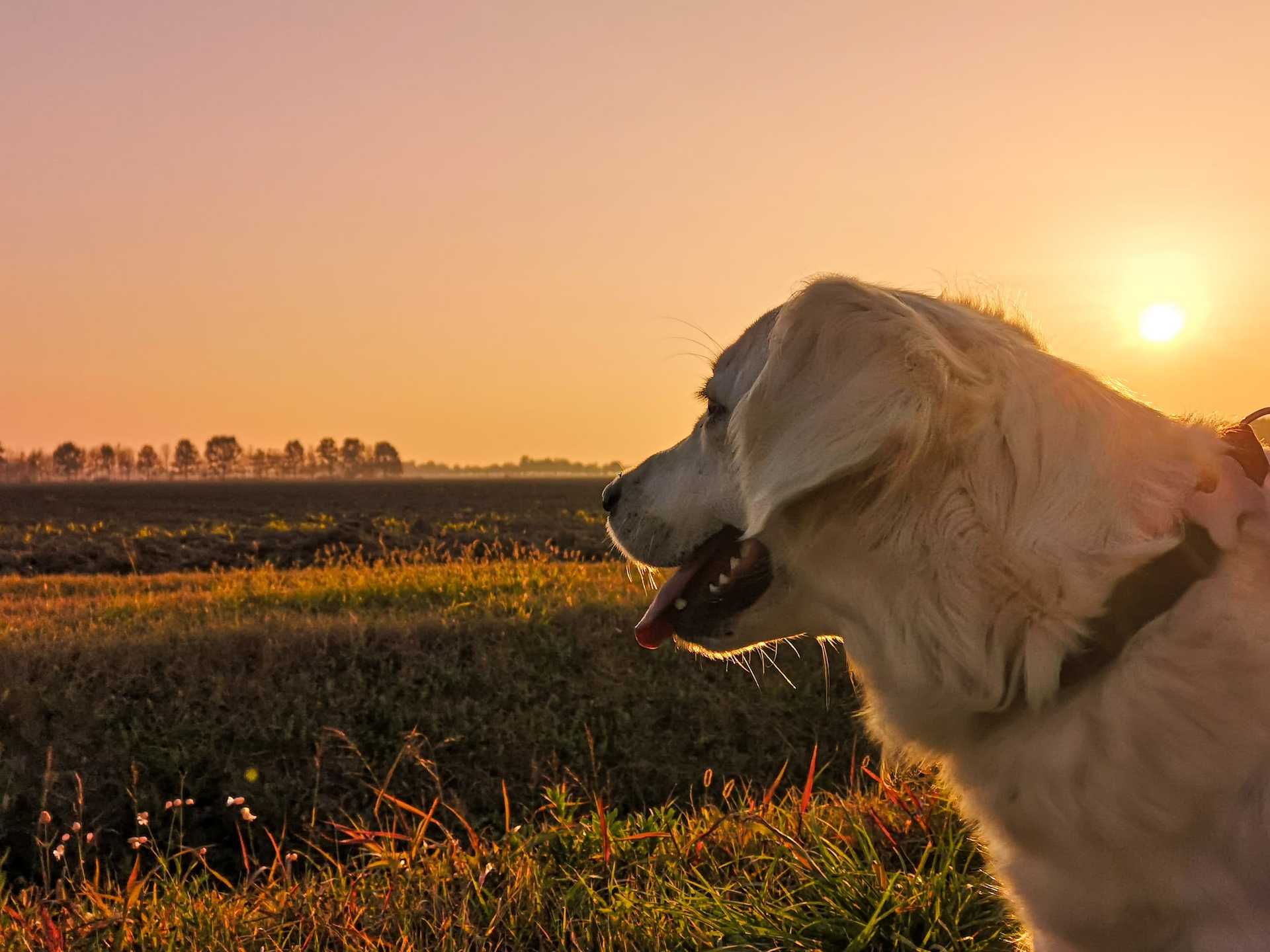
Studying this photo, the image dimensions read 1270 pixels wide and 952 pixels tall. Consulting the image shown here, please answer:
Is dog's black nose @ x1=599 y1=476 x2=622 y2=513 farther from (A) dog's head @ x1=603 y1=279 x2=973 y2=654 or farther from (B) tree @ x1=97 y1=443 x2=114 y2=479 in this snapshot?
(B) tree @ x1=97 y1=443 x2=114 y2=479

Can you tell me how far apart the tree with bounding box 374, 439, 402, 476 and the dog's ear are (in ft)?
634

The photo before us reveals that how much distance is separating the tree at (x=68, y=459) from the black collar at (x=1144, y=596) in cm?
17273

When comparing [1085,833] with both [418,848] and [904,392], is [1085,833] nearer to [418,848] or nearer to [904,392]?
[904,392]

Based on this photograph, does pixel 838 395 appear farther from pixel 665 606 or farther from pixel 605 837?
pixel 605 837

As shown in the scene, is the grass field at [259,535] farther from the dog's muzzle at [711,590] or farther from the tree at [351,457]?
the tree at [351,457]

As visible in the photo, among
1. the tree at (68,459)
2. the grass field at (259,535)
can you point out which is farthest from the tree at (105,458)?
the grass field at (259,535)

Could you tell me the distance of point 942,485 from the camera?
5.86 ft

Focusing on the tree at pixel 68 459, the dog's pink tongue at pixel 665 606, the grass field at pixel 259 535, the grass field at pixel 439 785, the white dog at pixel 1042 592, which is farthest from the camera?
the tree at pixel 68 459

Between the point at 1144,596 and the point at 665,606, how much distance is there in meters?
1.22

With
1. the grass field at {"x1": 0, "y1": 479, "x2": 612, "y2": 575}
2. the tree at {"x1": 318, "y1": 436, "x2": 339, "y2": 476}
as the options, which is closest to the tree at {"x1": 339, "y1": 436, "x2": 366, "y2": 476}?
the tree at {"x1": 318, "y1": 436, "x2": 339, "y2": 476}

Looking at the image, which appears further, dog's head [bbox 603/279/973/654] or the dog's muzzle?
the dog's muzzle

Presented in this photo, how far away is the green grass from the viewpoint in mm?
3141

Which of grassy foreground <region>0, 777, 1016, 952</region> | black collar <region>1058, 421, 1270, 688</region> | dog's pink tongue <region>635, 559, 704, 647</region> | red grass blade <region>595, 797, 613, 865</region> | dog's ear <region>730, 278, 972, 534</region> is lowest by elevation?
grassy foreground <region>0, 777, 1016, 952</region>

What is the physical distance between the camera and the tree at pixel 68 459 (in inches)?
5891
